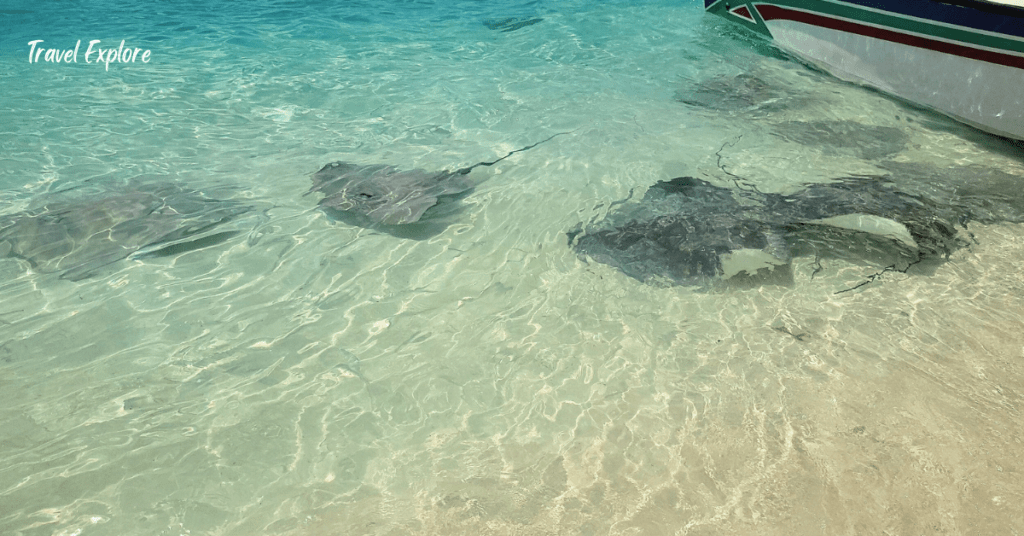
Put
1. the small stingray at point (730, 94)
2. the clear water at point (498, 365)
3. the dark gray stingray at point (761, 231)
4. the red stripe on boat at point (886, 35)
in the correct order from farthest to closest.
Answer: the small stingray at point (730, 94)
the red stripe on boat at point (886, 35)
the dark gray stingray at point (761, 231)
the clear water at point (498, 365)

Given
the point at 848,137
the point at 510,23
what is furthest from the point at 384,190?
the point at 510,23

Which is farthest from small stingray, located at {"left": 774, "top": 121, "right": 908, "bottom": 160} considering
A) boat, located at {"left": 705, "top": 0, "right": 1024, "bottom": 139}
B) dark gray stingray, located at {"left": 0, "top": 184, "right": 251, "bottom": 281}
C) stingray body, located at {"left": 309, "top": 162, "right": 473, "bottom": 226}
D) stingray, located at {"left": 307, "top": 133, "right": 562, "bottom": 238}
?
dark gray stingray, located at {"left": 0, "top": 184, "right": 251, "bottom": 281}

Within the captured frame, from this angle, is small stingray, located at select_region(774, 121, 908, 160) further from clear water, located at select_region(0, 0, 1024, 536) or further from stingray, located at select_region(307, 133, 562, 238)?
stingray, located at select_region(307, 133, 562, 238)

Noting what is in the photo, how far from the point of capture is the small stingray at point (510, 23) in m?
11.4

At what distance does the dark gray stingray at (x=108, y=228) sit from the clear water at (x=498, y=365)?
196 mm

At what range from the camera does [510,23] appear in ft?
38.4

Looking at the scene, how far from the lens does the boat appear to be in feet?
20.2

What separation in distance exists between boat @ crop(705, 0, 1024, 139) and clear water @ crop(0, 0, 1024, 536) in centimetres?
51

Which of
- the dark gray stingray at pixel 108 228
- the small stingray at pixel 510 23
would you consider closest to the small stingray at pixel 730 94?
the small stingray at pixel 510 23

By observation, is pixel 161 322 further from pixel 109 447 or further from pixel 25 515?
pixel 25 515

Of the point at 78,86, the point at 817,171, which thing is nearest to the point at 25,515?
the point at 817,171

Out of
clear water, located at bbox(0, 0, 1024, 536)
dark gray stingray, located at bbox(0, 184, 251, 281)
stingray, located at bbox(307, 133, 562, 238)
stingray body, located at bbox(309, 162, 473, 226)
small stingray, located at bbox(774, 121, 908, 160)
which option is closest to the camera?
clear water, located at bbox(0, 0, 1024, 536)

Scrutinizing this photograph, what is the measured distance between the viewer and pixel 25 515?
2631 mm

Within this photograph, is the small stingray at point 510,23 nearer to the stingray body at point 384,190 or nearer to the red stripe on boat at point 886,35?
the red stripe on boat at point 886,35
